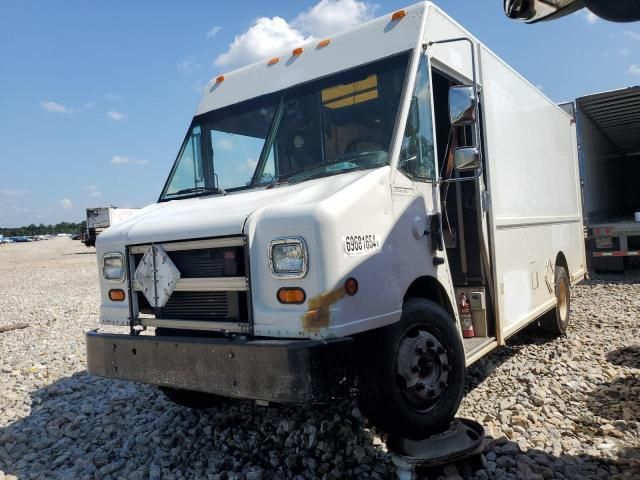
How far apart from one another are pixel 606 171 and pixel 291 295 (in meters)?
13.5

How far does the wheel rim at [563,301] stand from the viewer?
22.1 ft

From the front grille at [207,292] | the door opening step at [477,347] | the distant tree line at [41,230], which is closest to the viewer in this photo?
the front grille at [207,292]

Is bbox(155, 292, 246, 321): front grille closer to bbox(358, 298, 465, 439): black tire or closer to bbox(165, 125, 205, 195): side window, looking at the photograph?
bbox(358, 298, 465, 439): black tire

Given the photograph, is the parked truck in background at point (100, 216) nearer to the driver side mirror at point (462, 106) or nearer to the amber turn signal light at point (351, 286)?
the driver side mirror at point (462, 106)

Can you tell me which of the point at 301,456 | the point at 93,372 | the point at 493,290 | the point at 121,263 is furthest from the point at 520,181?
the point at 93,372

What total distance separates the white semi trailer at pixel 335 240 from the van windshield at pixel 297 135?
1 cm

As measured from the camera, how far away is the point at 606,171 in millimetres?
13875

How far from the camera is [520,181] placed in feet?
18.4

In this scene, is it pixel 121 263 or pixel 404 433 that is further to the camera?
pixel 121 263

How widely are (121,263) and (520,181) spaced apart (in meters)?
4.07

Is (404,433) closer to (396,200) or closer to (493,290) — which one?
(396,200)

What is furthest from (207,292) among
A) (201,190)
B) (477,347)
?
(477,347)

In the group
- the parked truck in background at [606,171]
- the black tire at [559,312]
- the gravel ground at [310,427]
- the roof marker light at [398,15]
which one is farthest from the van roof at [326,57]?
the parked truck in background at [606,171]

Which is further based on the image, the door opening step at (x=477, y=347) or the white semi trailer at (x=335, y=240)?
the door opening step at (x=477, y=347)
